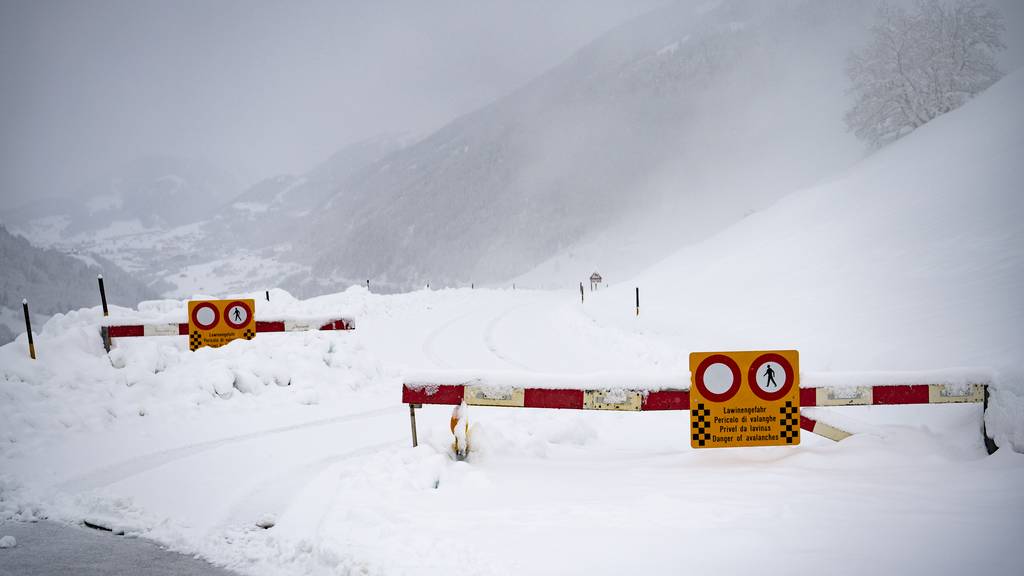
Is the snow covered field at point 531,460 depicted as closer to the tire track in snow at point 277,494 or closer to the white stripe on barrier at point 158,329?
the tire track in snow at point 277,494

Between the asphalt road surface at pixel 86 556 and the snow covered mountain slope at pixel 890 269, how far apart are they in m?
7.33

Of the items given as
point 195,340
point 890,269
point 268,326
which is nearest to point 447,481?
point 268,326

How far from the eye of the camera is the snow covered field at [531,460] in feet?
11.7

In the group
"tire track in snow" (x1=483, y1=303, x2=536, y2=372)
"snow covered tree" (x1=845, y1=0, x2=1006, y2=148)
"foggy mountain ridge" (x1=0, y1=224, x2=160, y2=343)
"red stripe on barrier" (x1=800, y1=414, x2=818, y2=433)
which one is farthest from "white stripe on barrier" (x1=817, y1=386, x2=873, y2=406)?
"foggy mountain ridge" (x1=0, y1=224, x2=160, y2=343)

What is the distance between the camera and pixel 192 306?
9.59 meters

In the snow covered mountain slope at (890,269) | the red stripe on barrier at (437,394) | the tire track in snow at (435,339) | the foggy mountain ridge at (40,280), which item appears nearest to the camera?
the red stripe on barrier at (437,394)

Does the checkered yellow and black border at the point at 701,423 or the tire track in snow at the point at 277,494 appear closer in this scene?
the tire track in snow at the point at 277,494

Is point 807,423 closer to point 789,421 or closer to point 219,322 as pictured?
point 789,421

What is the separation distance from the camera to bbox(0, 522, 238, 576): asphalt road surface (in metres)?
3.51

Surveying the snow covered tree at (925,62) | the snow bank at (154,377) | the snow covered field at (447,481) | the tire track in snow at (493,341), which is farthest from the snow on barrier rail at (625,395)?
the snow covered tree at (925,62)

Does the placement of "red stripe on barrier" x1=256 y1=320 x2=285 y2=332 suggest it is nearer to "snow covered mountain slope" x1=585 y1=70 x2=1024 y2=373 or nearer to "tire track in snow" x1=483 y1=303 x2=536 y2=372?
"tire track in snow" x1=483 y1=303 x2=536 y2=372

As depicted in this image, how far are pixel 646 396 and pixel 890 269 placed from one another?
42.8 feet

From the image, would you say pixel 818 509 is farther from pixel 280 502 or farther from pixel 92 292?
pixel 92 292

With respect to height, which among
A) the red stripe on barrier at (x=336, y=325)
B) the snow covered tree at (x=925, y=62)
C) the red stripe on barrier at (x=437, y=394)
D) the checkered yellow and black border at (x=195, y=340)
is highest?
the snow covered tree at (x=925, y=62)
